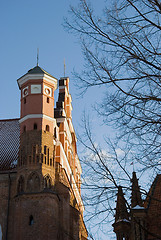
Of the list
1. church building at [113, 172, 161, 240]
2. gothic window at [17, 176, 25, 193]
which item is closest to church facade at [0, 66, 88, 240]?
gothic window at [17, 176, 25, 193]

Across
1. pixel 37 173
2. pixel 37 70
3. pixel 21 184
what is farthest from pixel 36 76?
pixel 21 184

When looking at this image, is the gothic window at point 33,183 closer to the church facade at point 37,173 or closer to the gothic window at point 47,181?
the church facade at point 37,173

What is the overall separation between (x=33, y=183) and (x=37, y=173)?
610mm

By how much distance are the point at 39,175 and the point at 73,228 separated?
156 inches

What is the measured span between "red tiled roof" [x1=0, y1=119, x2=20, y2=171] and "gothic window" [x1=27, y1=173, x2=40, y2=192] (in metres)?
2.24

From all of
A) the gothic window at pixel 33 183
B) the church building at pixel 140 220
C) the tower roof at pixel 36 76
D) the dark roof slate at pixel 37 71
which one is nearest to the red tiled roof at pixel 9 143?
the gothic window at pixel 33 183

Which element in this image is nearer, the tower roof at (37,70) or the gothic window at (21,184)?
the gothic window at (21,184)

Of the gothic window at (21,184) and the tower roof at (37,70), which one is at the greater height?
the tower roof at (37,70)

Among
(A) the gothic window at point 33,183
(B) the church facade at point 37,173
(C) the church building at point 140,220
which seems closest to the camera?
(C) the church building at point 140,220

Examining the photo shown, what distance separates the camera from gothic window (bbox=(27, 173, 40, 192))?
24.3 meters

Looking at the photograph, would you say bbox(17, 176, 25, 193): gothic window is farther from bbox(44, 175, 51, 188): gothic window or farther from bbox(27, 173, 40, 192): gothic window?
bbox(44, 175, 51, 188): gothic window

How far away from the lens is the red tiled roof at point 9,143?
26.9 meters

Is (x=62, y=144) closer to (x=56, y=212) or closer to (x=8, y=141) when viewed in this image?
(x=8, y=141)

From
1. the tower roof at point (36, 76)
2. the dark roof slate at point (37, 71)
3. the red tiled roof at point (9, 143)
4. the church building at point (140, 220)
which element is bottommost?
the church building at point (140, 220)
